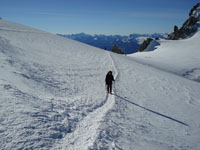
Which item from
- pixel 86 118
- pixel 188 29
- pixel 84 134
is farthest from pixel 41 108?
pixel 188 29

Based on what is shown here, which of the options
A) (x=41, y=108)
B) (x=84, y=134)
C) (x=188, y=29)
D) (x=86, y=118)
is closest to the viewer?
(x=84, y=134)

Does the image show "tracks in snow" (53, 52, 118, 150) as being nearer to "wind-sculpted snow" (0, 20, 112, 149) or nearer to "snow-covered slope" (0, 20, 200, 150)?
"snow-covered slope" (0, 20, 200, 150)

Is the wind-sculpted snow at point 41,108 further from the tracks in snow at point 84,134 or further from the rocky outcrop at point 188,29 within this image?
the rocky outcrop at point 188,29

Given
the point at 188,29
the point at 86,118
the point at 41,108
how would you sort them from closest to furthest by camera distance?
the point at 41,108, the point at 86,118, the point at 188,29

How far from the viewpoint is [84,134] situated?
5.99 m

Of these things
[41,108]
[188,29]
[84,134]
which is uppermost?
[188,29]

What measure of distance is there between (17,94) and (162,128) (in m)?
7.95

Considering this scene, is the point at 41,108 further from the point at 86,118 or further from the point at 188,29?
the point at 188,29

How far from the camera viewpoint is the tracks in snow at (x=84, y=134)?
5.23 m

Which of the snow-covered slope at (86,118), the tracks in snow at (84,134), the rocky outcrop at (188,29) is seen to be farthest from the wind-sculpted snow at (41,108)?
the rocky outcrop at (188,29)

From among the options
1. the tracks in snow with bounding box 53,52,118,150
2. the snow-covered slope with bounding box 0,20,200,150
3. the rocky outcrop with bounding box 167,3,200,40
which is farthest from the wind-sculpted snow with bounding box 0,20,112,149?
the rocky outcrop with bounding box 167,3,200,40

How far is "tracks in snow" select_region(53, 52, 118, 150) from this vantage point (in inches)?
206

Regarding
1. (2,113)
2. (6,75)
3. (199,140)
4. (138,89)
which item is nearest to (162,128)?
(199,140)

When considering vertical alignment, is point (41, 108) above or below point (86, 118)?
above
